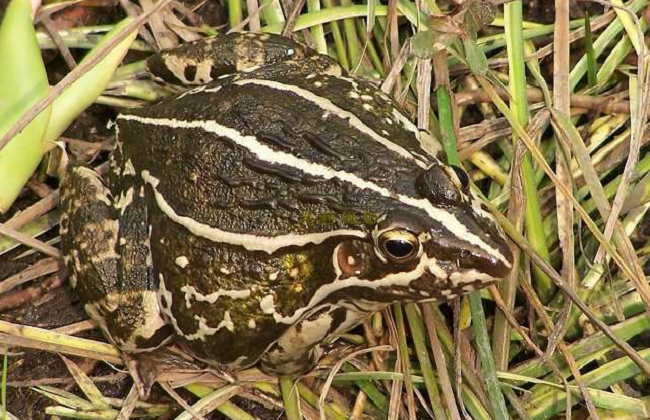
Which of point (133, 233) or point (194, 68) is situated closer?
point (133, 233)

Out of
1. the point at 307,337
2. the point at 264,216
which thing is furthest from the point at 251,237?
the point at 307,337

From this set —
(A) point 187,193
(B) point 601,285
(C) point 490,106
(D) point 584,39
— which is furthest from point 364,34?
(B) point 601,285

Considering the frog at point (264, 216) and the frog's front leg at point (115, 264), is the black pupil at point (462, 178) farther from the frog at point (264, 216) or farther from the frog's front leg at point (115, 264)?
the frog's front leg at point (115, 264)

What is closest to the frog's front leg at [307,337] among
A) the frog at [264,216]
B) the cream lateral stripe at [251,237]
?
the frog at [264,216]

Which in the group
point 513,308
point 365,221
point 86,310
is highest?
point 365,221

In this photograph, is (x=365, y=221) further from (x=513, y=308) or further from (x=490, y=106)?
(x=490, y=106)

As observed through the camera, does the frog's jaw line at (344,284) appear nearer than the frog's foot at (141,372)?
Yes

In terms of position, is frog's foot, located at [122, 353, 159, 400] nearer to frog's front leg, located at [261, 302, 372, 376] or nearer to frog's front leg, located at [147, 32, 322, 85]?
frog's front leg, located at [261, 302, 372, 376]
